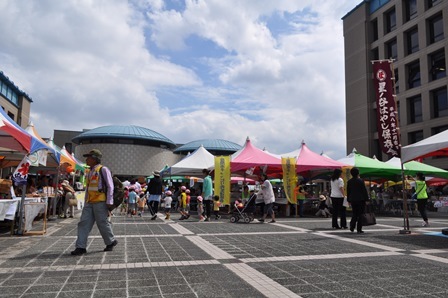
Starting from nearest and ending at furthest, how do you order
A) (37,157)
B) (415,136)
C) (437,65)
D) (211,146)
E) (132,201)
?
(37,157) → (132,201) → (437,65) → (415,136) → (211,146)

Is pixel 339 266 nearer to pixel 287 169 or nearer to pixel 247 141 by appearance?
pixel 287 169

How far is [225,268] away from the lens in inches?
185

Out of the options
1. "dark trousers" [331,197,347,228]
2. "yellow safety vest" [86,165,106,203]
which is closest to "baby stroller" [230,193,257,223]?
"dark trousers" [331,197,347,228]

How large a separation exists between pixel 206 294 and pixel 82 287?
1355 mm

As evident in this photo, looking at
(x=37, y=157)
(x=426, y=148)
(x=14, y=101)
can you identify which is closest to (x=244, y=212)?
(x=426, y=148)

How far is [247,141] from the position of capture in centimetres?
1716

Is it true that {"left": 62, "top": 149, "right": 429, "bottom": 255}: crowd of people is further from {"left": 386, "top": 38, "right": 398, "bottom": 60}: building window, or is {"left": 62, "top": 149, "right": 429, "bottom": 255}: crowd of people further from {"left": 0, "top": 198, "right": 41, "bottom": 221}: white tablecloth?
{"left": 386, "top": 38, "right": 398, "bottom": 60}: building window

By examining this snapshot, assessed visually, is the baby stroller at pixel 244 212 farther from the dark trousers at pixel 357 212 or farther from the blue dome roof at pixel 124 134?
the blue dome roof at pixel 124 134

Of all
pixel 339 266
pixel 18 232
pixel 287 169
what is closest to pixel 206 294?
pixel 339 266

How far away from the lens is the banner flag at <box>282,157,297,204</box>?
14.8 metres

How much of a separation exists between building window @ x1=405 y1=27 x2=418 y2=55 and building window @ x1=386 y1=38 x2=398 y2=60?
154 cm

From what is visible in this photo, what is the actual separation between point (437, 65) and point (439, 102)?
10.7 feet

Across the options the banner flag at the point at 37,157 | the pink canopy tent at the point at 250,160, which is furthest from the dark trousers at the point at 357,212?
the banner flag at the point at 37,157

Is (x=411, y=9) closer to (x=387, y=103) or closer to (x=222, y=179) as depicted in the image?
(x=387, y=103)
